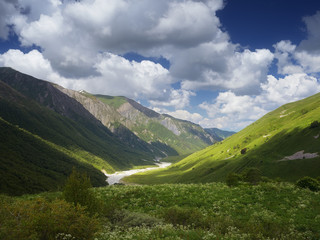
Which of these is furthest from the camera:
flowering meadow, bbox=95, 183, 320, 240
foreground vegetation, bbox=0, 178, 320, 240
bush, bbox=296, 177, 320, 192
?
bush, bbox=296, 177, 320, 192

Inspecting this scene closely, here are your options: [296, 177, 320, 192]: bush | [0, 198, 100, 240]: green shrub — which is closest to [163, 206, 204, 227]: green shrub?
[0, 198, 100, 240]: green shrub

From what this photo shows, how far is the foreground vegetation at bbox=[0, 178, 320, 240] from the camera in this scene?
39.2 feet

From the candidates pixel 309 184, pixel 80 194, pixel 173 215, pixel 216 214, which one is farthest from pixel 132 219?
pixel 309 184

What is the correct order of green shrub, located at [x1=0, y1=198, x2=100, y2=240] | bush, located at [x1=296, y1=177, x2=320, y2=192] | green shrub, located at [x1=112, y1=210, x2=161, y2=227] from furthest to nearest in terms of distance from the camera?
bush, located at [x1=296, y1=177, x2=320, y2=192] → green shrub, located at [x1=112, y1=210, x2=161, y2=227] → green shrub, located at [x1=0, y1=198, x2=100, y2=240]

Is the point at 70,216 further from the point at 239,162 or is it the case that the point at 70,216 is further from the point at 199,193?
the point at 239,162

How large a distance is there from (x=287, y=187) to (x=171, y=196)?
16.6m

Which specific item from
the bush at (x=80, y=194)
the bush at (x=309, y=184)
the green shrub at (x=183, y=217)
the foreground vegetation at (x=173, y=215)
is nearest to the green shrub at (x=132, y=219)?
the foreground vegetation at (x=173, y=215)

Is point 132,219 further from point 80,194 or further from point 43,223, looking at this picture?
point 43,223

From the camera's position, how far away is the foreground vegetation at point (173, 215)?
470 inches

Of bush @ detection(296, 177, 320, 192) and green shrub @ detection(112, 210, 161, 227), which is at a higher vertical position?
bush @ detection(296, 177, 320, 192)

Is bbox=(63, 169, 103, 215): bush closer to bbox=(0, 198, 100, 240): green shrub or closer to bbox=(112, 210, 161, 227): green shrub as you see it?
bbox=(112, 210, 161, 227): green shrub

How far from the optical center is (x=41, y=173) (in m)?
188

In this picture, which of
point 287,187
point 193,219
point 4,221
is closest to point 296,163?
point 287,187

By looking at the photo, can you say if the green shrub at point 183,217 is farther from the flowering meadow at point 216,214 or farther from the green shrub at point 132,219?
the green shrub at point 132,219
